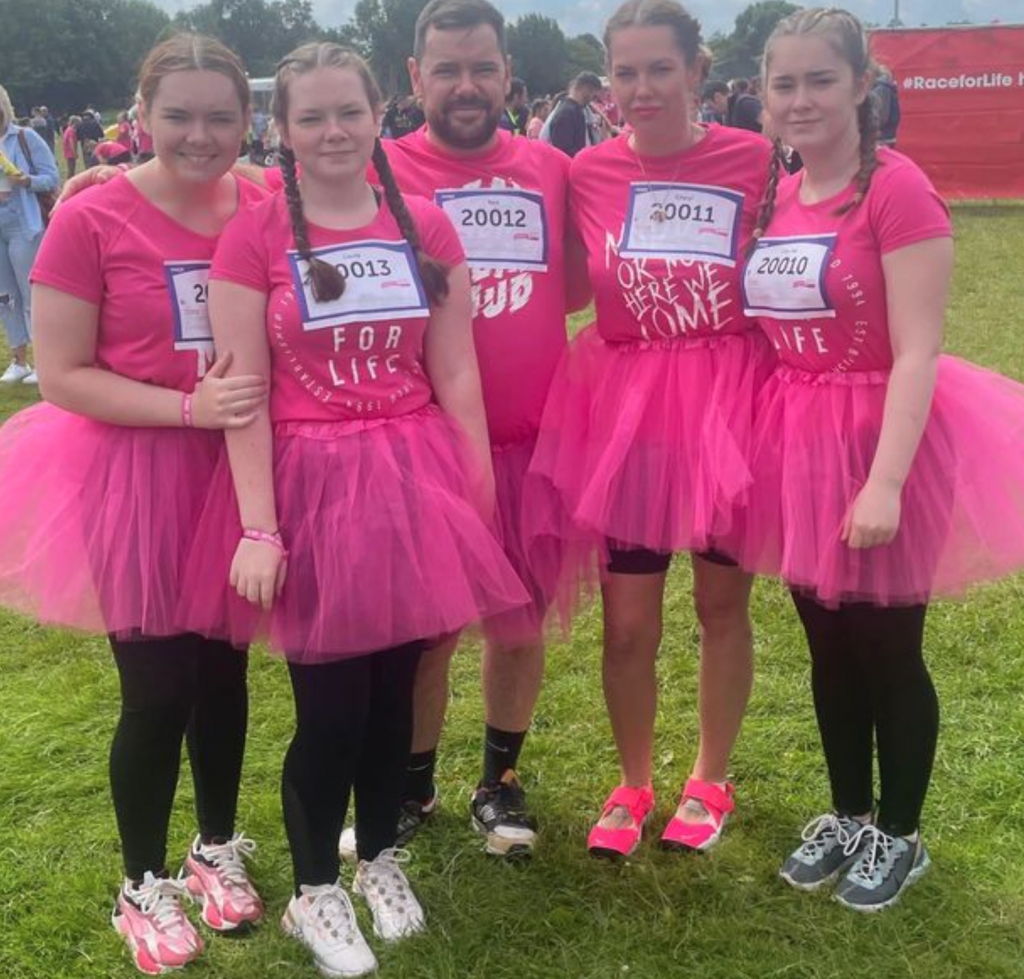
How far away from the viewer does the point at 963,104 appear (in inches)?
567

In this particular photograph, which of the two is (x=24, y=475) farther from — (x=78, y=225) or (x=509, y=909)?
(x=509, y=909)

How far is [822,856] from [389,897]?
1024 mm

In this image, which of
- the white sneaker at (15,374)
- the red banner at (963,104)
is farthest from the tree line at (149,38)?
the white sneaker at (15,374)

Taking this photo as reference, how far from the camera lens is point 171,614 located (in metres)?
2.19

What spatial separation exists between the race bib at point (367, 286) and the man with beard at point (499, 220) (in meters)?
0.37

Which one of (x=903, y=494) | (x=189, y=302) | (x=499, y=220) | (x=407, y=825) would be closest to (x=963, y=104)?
(x=499, y=220)

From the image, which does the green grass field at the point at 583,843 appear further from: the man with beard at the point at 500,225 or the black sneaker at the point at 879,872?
the man with beard at the point at 500,225

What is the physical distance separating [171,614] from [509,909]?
1.07m

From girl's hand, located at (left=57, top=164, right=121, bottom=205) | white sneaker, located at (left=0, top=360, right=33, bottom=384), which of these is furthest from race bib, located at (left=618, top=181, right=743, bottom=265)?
white sneaker, located at (left=0, top=360, right=33, bottom=384)

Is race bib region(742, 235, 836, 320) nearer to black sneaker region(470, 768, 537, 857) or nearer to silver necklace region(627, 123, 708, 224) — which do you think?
silver necklace region(627, 123, 708, 224)

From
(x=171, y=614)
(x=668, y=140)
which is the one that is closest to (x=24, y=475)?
(x=171, y=614)

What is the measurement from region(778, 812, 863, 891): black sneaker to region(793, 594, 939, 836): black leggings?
1.6 inches

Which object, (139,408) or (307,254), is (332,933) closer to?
(139,408)

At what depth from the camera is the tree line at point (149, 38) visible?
57.7m
